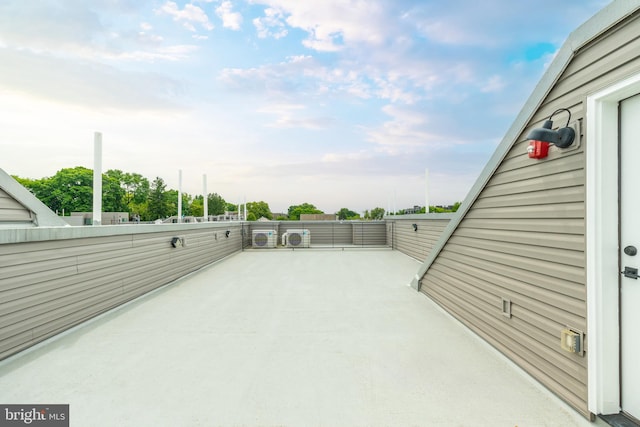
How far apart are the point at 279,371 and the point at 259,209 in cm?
5697

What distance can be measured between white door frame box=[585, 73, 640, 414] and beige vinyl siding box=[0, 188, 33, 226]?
5651 mm

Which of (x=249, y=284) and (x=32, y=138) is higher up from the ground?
(x=32, y=138)

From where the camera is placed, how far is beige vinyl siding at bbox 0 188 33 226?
3.22 meters

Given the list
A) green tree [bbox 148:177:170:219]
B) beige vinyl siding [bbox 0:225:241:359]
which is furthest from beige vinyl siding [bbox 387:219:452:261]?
green tree [bbox 148:177:170:219]

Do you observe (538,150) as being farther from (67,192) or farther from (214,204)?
(67,192)

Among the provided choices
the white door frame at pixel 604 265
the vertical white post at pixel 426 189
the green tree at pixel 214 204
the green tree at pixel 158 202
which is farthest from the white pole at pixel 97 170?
the green tree at pixel 214 204

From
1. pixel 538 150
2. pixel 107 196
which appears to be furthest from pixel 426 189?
pixel 107 196

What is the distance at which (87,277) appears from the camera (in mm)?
3090

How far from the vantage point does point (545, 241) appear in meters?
1.88

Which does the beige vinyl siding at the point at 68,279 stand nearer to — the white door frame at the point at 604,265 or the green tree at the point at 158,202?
the white door frame at the point at 604,265

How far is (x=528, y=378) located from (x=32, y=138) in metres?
12.3

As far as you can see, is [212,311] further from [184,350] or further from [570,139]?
[570,139]

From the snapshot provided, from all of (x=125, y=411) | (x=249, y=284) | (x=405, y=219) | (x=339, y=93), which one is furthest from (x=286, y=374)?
(x=339, y=93)

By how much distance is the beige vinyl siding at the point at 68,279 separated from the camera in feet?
7.50
